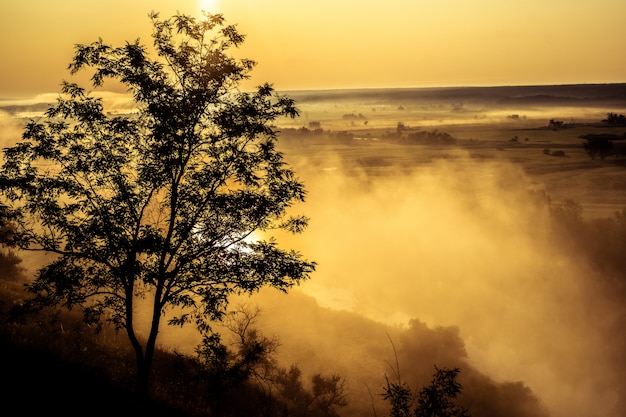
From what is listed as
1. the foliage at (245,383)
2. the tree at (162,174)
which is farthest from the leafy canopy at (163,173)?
the foliage at (245,383)

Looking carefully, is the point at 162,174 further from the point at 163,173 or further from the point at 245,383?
the point at 245,383

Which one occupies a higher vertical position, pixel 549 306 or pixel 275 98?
pixel 549 306

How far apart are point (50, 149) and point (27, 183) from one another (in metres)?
1.52

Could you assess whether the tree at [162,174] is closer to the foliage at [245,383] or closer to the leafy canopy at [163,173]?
the leafy canopy at [163,173]

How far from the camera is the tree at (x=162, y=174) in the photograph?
56.6 feet

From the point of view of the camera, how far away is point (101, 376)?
20547 mm

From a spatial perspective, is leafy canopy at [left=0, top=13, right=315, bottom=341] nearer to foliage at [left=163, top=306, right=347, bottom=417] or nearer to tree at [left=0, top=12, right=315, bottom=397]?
tree at [left=0, top=12, right=315, bottom=397]

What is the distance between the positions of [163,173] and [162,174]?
0.07 m

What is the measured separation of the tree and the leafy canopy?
5 cm

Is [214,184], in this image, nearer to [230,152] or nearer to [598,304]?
[230,152]

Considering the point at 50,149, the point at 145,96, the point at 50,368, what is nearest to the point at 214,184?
the point at 145,96

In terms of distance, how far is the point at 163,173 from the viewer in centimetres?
1786

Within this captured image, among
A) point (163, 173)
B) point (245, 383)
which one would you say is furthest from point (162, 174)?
point (245, 383)

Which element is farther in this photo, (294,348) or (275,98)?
(294,348)
